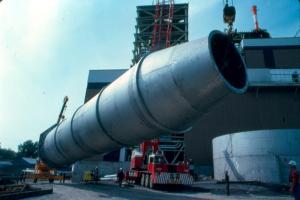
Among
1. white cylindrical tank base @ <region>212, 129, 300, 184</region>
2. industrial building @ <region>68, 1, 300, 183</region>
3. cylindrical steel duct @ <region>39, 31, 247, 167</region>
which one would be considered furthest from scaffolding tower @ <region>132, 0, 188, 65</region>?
cylindrical steel duct @ <region>39, 31, 247, 167</region>

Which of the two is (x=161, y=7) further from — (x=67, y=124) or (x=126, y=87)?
(x=126, y=87)

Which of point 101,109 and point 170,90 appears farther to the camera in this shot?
point 101,109

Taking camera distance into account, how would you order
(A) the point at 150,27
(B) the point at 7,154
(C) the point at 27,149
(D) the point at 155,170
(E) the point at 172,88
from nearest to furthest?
(E) the point at 172,88, (D) the point at 155,170, (A) the point at 150,27, (B) the point at 7,154, (C) the point at 27,149

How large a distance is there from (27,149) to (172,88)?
101309 millimetres

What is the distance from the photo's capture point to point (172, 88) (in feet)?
14.4

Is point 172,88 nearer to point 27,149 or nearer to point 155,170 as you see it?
point 155,170

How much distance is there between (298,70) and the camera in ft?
105

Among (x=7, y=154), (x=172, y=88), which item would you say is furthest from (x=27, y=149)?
(x=172, y=88)

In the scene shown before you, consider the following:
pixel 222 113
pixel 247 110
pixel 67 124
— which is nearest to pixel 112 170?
pixel 222 113

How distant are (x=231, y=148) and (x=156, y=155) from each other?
889 centimetres

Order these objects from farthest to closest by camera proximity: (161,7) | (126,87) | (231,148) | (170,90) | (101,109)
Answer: (161,7) < (231,148) < (101,109) < (126,87) < (170,90)

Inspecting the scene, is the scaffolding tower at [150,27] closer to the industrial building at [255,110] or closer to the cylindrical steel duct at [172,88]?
the industrial building at [255,110]

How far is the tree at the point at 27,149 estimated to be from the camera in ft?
301

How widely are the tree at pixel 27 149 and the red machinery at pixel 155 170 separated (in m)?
83.5
